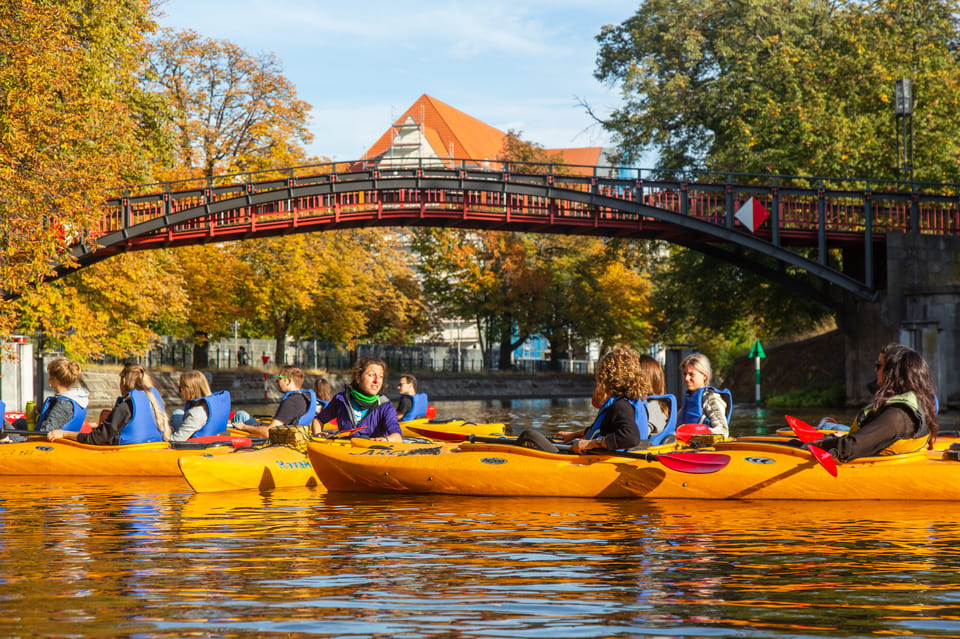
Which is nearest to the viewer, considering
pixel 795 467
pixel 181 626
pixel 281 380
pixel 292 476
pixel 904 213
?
pixel 181 626

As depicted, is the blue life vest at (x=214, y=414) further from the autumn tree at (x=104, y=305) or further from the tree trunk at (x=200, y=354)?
the tree trunk at (x=200, y=354)

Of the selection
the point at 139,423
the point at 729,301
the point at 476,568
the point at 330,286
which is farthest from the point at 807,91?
the point at 476,568

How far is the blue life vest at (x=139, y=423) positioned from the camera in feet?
40.2

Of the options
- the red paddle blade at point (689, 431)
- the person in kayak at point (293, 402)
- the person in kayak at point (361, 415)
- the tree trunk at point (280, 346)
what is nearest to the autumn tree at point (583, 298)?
the tree trunk at point (280, 346)

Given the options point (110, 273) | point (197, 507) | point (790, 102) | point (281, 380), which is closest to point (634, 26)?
point (790, 102)

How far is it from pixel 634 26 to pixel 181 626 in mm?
37060

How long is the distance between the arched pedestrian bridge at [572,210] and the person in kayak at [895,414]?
18.6m

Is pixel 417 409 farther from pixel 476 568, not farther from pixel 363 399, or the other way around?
pixel 476 568

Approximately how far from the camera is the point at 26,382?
24297mm

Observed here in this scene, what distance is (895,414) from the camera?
8883mm

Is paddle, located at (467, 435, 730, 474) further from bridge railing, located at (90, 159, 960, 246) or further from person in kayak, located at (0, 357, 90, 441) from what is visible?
bridge railing, located at (90, 159, 960, 246)

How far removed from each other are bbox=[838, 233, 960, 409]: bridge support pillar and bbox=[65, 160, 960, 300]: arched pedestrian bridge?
1.91ft

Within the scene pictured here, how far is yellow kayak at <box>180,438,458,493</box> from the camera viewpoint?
35.4 feet

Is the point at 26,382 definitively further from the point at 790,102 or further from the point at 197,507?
the point at 790,102
